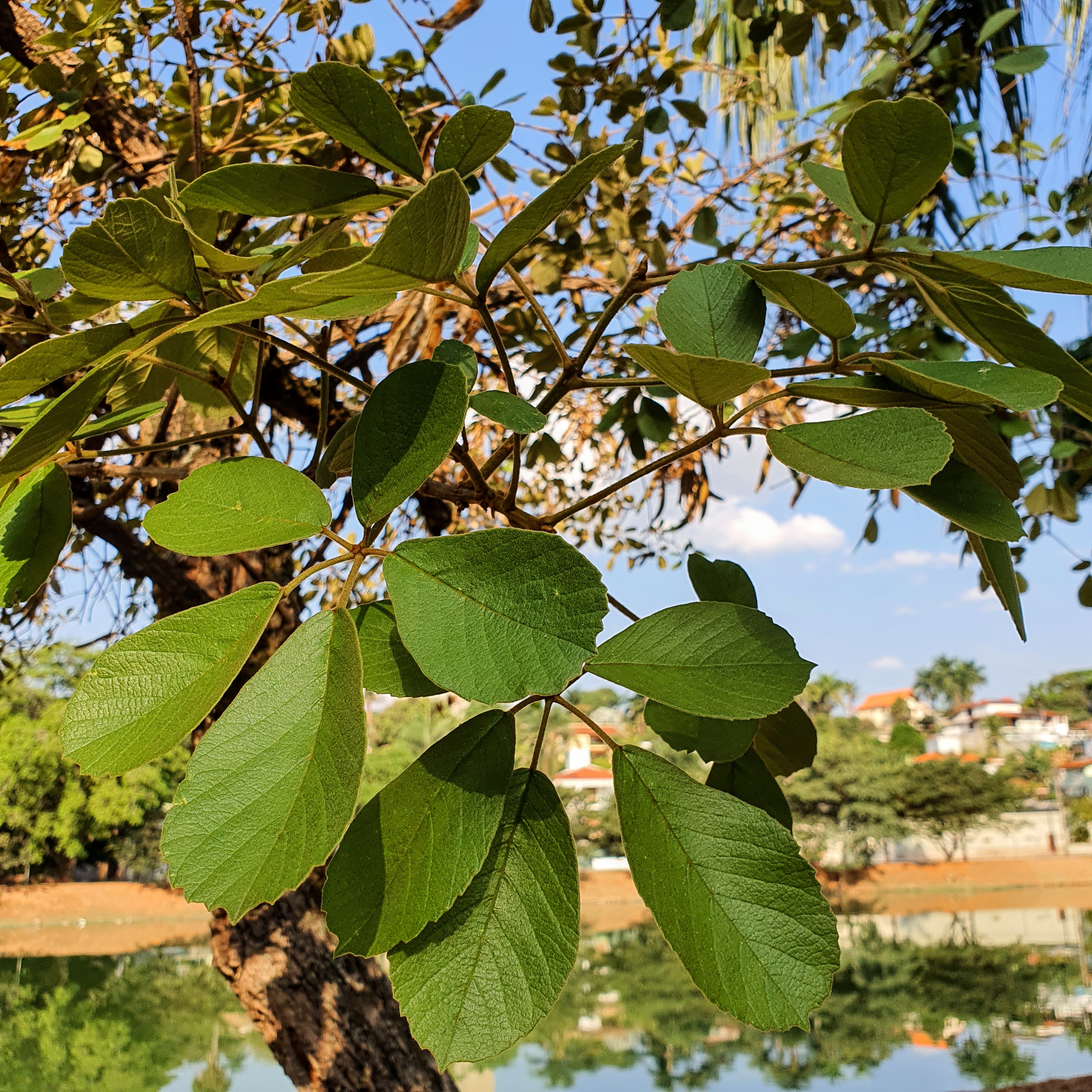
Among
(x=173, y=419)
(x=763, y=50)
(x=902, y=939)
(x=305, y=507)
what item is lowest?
(x=902, y=939)

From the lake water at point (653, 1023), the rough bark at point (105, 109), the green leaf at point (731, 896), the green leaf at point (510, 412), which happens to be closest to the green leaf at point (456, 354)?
the green leaf at point (510, 412)

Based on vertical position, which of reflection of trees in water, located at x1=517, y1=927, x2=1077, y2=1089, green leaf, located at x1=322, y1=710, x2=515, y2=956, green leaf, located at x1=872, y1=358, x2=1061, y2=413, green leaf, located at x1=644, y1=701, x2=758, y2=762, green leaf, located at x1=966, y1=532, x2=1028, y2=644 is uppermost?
green leaf, located at x1=872, y1=358, x2=1061, y2=413

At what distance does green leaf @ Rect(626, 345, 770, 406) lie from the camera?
0.64 feet

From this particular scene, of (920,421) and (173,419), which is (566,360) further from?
(173,419)

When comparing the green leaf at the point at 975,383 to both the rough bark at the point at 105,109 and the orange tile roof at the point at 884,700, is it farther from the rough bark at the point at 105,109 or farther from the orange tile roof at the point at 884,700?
the orange tile roof at the point at 884,700

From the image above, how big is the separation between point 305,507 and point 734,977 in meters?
0.14

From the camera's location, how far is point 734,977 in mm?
182

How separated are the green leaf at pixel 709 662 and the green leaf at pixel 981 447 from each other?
9 cm

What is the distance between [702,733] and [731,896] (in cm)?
7

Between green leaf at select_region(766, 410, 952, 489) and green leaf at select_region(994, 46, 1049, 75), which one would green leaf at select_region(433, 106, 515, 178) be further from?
green leaf at select_region(994, 46, 1049, 75)

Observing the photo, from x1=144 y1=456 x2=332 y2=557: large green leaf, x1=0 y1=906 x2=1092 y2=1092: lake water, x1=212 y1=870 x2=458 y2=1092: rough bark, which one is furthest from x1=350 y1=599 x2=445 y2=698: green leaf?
x1=0 y1=906 x2=1092 y2=1092: lake water

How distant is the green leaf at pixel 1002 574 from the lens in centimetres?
25

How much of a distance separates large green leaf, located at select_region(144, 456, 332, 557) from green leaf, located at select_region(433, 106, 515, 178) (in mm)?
89

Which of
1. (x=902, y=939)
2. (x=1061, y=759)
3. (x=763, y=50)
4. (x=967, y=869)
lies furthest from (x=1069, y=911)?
(x=763, y=50)
